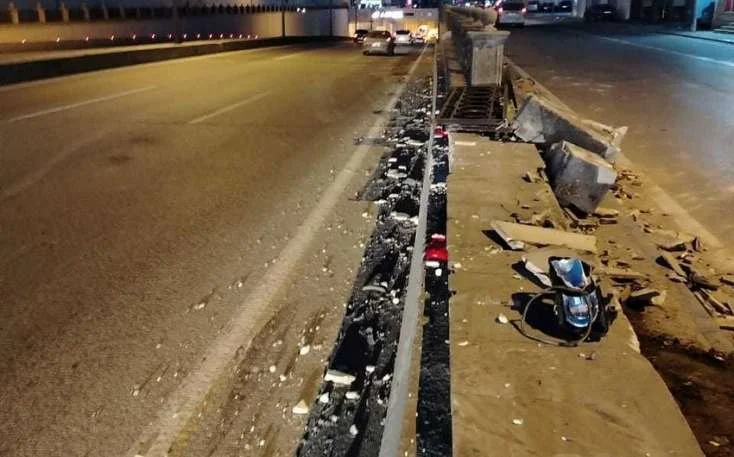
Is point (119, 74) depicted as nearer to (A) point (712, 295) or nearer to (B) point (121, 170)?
(B) point (121, 170)

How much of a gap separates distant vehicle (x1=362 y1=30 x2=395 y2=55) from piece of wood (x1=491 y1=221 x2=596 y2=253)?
33.2 metres

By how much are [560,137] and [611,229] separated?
2.16m

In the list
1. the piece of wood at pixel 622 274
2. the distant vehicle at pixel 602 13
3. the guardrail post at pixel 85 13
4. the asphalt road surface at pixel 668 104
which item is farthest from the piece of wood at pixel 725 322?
the distant vehicle at pixel 602 13

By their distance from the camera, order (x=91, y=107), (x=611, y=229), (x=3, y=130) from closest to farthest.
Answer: (x=611, y=229) < (x=3, y=130) < (x=91, y=107)

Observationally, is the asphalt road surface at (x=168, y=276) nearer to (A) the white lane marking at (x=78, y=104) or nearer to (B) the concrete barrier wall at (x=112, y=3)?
(A) the white lane marking at (x=78, y=104)

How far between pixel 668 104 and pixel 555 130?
23.9 feet

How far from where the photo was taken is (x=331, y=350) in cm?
404

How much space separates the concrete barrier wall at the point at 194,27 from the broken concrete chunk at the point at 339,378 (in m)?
35.2

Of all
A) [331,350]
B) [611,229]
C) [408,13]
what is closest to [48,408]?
[331,350]

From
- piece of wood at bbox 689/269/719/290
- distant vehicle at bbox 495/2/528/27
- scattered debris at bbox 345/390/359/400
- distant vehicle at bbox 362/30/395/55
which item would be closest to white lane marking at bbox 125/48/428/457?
scattered debris at bbox 345/390/359/400

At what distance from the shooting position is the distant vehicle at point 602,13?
6694 cm

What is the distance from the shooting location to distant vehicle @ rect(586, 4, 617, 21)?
66938 millimetres

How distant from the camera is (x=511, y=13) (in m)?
54.2

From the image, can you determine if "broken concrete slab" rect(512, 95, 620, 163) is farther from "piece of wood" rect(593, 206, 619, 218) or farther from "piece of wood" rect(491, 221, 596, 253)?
"piece of wood" rect(491, 221, 596, 253)
